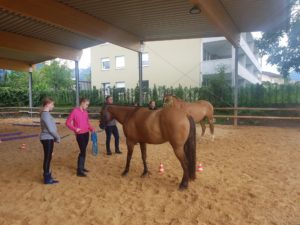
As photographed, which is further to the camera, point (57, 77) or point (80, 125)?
point (57, 77)

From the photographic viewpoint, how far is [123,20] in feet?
29.6

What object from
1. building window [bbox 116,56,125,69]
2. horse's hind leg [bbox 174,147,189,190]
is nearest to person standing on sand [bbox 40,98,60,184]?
horse's hind leg [bbox 174,147,189,190]

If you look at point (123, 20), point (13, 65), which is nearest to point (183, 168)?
point (123, 20)

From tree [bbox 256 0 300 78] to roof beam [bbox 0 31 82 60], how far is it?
30.1 feet

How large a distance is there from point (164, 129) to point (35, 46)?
28.6ft

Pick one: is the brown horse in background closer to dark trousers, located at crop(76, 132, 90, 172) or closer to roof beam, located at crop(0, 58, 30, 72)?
dark trousers, located at crop(76, 132, 90, 172)

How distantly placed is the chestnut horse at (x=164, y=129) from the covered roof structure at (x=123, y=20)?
111 inches

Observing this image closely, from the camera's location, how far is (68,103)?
19797 mm

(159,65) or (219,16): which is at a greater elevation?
(159,65)

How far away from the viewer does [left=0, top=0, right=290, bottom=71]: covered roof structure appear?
23.8ft

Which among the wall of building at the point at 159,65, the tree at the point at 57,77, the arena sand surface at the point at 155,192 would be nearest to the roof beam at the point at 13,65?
the tree at the point at 57,77

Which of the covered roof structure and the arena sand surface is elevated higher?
the covered roof structure

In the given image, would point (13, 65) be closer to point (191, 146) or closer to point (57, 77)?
point (57, 77)

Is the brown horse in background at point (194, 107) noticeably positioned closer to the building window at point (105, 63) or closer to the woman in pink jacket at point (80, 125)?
the woman in pink jacket at point (80, 125)
